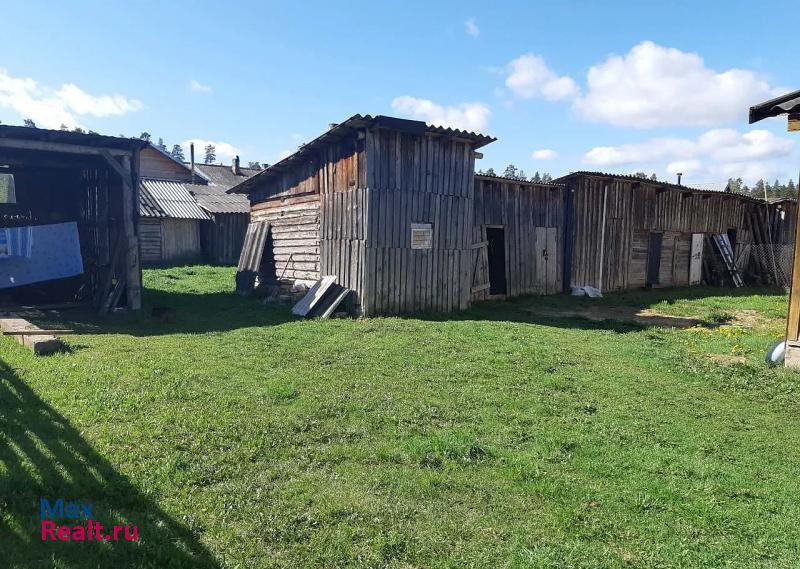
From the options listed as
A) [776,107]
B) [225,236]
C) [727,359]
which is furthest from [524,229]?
[225,236]

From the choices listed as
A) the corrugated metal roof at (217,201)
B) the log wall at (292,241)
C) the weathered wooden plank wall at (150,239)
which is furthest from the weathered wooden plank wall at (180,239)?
the log wall at (292,241)

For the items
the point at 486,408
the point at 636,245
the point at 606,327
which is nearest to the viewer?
the point at 486,408

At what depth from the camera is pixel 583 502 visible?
3.64m

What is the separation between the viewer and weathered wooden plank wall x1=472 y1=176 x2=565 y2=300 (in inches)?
586

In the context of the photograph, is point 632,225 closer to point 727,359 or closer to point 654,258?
point 654,258

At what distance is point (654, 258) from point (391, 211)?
1280cm

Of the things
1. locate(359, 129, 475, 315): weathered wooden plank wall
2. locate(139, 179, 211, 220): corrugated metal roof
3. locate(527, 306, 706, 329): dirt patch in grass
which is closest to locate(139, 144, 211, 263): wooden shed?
locate(139, 179, 211, 220): corrugated metal roof

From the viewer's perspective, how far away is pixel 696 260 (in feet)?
69.7

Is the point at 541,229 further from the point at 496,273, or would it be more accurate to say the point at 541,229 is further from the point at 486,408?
the point at 486,408

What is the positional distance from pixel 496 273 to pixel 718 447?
445 inches

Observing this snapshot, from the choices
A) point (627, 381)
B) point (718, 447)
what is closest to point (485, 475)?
point (718, 447)

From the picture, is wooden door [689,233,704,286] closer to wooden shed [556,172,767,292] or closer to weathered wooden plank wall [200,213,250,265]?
wooden shed [556,172,767,292]

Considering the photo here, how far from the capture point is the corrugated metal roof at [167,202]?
24.2 meters

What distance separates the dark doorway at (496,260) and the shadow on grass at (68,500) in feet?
41.6
